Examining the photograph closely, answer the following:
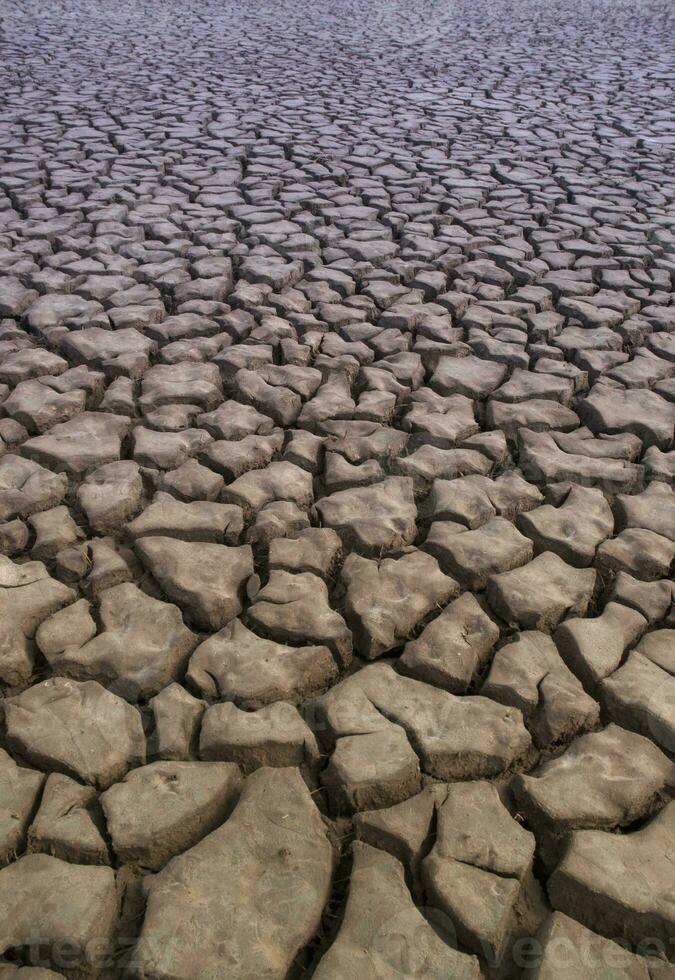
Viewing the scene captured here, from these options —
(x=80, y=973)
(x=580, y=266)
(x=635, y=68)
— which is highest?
(x=635, y=68)

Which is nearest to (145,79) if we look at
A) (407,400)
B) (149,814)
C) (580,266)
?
(580,266)

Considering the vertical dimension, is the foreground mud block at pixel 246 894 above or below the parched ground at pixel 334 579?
below

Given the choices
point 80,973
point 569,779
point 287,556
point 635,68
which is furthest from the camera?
point 635,68

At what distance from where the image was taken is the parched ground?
1238 mm

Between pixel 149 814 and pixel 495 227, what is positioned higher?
pixel 495 227

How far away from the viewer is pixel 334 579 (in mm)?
1887

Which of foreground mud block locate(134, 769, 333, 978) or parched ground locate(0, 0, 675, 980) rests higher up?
parched ground locate(0, 0, 675, 980)

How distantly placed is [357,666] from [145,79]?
643cm

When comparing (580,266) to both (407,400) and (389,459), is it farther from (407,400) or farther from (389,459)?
(389,459)

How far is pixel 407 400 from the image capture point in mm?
2580

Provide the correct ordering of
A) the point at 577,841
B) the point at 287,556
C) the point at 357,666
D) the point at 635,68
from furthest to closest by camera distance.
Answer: the point at 635,68 → the point at 287,556 → the point at 357,666 → the point at 577,841

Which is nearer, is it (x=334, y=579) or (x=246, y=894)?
(x=246, y=894)

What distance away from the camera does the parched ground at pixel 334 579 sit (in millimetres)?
1238

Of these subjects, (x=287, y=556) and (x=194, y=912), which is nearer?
Result: (x=194, y=912)
